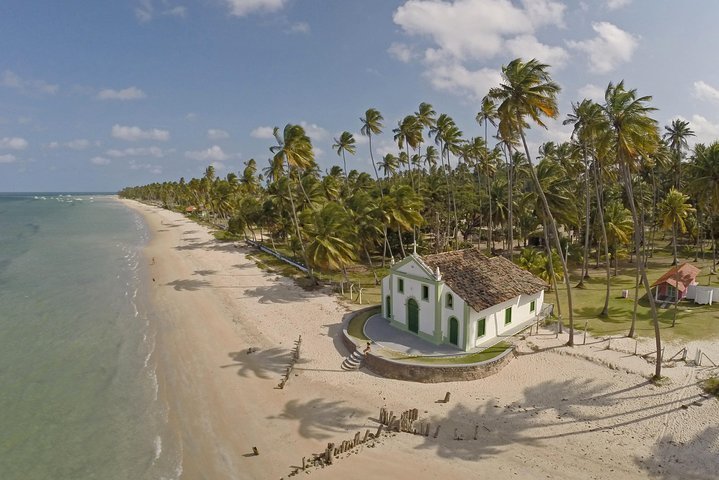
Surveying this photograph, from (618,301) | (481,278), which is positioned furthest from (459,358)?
(618,301)

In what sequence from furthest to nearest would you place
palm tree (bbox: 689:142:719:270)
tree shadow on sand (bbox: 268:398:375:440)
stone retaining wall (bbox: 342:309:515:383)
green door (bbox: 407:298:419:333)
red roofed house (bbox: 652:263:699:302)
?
1. red roofed house (bbox: 652:263:699:302)
2. palm tree (bbox: 689:142:719:270)
3. green door (bbox: 407:298:419:333)
4. stone retaining wall (bbox: 342:309:515:383)
5. tree shadow on sand (bbox: 268:398:375:440)

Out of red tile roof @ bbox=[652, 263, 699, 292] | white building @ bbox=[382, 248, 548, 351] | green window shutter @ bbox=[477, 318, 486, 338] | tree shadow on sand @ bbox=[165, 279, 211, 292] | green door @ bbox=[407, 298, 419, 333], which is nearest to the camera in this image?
white building @ bbox=[382, 248, 548, 351]

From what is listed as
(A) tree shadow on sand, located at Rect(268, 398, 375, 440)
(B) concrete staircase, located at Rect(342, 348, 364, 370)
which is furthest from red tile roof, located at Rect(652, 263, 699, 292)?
(A) tree shadow on sand, located at Rect(268, 398, 375, 440)

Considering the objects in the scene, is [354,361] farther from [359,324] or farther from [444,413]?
[444,413]

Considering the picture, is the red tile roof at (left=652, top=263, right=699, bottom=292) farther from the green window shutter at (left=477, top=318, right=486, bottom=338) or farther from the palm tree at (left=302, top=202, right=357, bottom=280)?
the palm tree at (left=302, top=202, right=357, bottom=280)

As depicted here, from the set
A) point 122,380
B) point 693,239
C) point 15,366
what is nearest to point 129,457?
point 122,380

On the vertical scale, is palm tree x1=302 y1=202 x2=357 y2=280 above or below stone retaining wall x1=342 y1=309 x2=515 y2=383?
above

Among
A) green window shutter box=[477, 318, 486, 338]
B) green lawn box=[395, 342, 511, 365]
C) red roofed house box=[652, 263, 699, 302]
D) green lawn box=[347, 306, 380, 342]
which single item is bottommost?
green lawn box=[395, 342, 511, 365]
